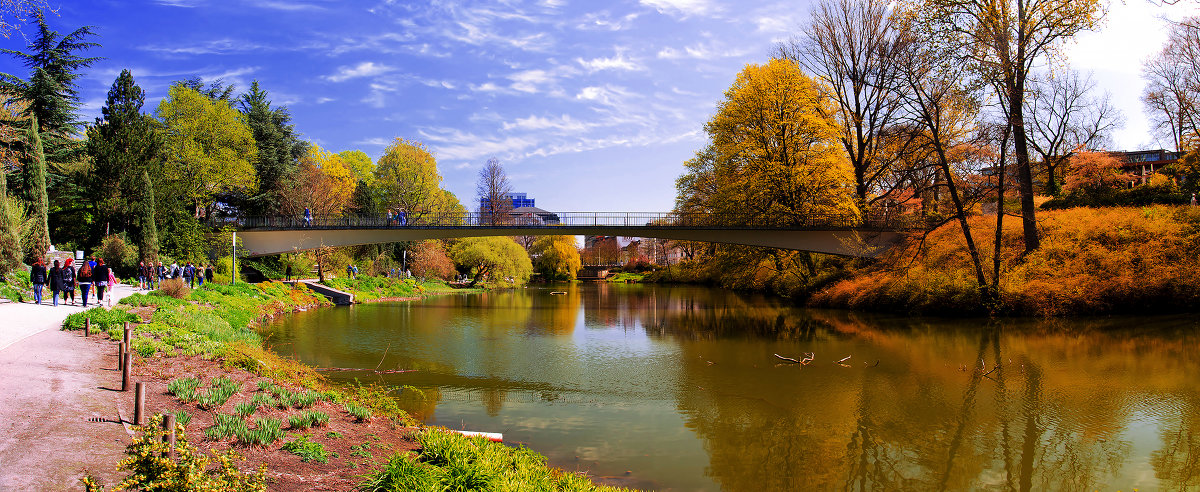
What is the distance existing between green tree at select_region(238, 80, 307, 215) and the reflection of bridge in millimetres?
8105

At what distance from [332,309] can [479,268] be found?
22.4 m

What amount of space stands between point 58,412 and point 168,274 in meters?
25.0

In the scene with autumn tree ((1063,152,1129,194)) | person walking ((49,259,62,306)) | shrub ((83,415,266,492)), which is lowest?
shrub ((83,415,266,492))

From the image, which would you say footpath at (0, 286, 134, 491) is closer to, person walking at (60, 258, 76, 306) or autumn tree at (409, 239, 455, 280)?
person walking at (60, 258, 76, 306)

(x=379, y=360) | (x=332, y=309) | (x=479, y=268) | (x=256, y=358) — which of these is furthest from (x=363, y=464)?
(x=479, y=268)

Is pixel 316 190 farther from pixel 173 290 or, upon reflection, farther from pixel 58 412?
pixel 58 412

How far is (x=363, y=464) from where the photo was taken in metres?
6.03

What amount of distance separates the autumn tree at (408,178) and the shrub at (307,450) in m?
45.3

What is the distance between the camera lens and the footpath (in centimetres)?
495

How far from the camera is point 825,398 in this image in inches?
444

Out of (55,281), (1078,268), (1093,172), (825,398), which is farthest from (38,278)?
(1093,172)

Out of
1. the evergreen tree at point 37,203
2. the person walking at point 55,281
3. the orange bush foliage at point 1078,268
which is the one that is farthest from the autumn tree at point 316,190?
the orange bush foliage at point 1078,268

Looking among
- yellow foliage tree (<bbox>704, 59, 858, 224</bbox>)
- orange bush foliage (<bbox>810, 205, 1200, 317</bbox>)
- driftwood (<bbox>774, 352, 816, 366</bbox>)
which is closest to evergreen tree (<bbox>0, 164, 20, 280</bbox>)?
driftwood (<bbox>774, 352, 816, 366</bbox>)

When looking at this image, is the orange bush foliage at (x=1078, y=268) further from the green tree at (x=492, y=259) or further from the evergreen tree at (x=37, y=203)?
the evergreen tree at (x=37, y=203)
